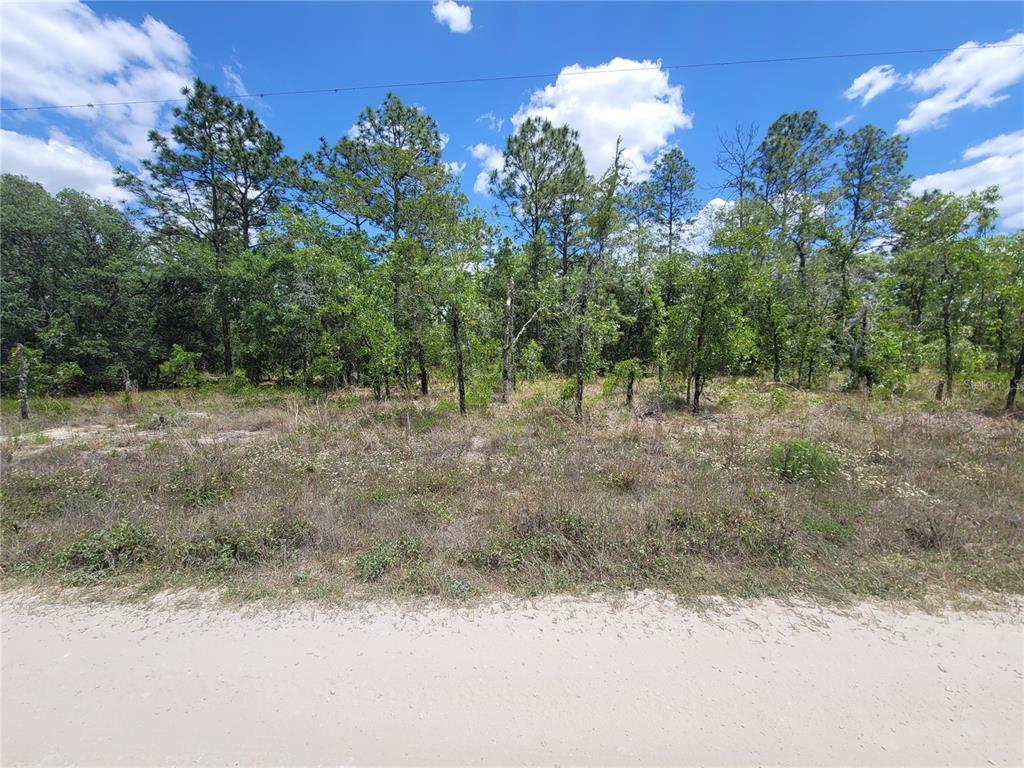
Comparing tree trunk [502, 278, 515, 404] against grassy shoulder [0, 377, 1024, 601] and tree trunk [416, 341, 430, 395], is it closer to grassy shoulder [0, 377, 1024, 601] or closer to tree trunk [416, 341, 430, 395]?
tree trunk [416, 341, 430, 395]

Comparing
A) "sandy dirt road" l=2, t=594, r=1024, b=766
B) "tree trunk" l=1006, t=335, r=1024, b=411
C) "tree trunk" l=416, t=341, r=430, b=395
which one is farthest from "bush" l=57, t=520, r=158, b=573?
"tree trunk" l=1006, t=335, r=1024, b=411

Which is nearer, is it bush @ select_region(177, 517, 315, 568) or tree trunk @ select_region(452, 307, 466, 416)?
bush @ select_region(177, 517, 315, 568)

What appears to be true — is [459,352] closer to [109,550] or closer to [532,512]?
[532,512]

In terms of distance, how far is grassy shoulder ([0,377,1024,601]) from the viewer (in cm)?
338

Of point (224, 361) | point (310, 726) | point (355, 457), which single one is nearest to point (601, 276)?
point (355, 457)

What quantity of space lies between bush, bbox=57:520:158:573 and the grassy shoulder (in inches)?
0.8

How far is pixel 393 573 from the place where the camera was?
11.4 feet

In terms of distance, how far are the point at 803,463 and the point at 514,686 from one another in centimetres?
503

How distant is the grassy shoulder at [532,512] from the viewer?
3.38 m

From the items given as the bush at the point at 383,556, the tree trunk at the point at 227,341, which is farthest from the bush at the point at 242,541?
the tree trunk at the point at 227,341

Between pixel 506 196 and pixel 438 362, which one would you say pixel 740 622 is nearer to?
pixel 438 362

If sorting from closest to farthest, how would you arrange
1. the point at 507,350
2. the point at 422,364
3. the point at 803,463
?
the point at 803,463
the point at 507,350
the point at 422,364

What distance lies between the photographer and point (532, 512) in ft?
14.0

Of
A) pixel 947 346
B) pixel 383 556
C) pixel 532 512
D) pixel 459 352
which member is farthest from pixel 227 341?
pixel 947 346
